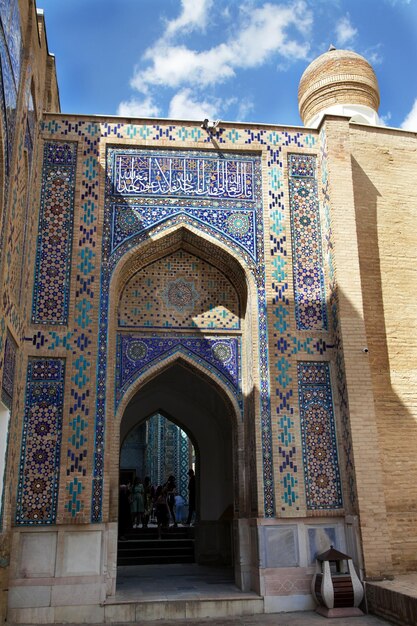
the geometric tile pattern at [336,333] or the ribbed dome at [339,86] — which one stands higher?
the ribbed dome at [339,86]

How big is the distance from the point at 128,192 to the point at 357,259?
2612mm

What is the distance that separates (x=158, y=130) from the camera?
7.46m

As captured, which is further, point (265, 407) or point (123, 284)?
point (123, 284)

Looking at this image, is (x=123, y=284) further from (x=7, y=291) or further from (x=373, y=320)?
(x=373, y=320)

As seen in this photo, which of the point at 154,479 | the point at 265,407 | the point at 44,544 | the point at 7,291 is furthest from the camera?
the point at 154,479

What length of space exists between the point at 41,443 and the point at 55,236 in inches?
85.3

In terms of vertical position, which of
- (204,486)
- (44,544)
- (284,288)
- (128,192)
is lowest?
(44,544)

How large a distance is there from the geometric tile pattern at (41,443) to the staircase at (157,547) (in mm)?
4056

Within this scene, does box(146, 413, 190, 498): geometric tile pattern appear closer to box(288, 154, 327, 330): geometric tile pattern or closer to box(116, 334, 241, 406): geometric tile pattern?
box(116, 334, 241, 406): geometric tile pattern

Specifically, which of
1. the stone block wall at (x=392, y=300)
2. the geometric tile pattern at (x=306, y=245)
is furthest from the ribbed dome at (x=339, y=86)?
the geometric tile pattern at (x=306, y=245)

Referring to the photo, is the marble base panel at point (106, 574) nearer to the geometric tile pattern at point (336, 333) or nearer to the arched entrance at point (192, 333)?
the arched entrance at point (192, 333)

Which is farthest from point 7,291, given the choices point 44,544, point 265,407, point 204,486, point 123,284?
point 204,486

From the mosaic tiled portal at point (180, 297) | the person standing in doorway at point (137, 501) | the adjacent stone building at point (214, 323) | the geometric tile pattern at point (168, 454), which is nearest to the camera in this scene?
the adjacent stone building at point (214, 323)

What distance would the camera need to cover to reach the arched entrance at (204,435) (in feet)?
29.9
